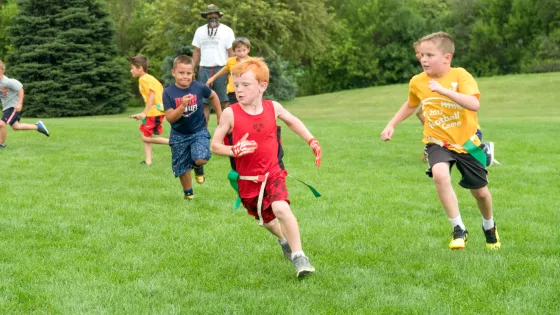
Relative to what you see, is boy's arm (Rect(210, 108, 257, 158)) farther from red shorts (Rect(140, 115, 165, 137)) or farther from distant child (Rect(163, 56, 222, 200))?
red shorts (Rect(140, 115, 165, 137))

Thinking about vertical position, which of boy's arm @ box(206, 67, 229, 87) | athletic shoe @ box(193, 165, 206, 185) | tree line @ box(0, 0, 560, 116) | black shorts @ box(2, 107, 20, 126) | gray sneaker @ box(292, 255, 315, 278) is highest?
gray sneaker @ box(292, 255, 315, 278)

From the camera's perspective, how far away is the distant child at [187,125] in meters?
9.09

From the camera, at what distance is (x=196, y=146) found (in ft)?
30.3

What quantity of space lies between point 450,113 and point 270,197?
5.90 feet

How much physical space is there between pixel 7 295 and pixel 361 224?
3.60 meters

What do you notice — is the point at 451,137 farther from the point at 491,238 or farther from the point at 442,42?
the point at 491,238

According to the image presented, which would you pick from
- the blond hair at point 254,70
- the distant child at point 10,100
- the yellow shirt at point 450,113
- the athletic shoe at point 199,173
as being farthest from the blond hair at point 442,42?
the distant child at point 10,100

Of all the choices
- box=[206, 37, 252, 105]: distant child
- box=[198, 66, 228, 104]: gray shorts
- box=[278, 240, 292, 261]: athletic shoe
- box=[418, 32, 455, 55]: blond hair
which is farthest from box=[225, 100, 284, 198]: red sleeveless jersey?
box=[198, 66, 228, 104]: gray shorts

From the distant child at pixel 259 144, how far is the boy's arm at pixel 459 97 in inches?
40.1

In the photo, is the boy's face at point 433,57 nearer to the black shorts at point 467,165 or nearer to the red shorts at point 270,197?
the black shorts at point 467,165

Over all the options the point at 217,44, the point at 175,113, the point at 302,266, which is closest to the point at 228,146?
the point at 302,266

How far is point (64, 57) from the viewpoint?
43.0 m

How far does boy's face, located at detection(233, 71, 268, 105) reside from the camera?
5.58 metres

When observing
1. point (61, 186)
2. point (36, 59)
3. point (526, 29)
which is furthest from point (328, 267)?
point (526, 29)
